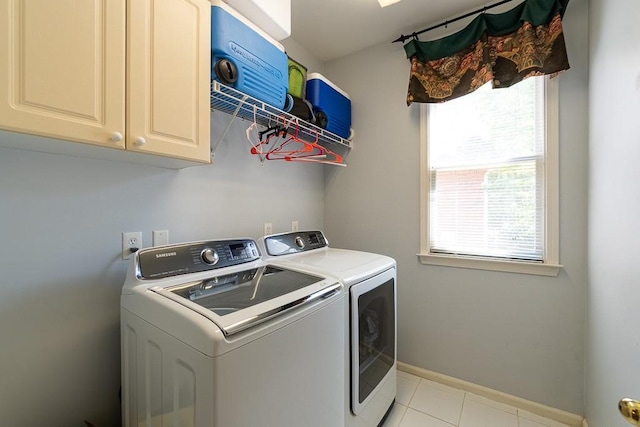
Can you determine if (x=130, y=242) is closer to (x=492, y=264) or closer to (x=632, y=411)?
(x=632, y=411)

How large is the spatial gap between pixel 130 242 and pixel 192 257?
319 millimetres

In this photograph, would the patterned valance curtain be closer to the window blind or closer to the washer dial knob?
the window blind

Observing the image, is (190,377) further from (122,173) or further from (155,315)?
(122,173)

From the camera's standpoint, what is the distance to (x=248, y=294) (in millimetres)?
1053

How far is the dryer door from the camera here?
126cm

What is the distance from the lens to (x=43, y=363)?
1031mm

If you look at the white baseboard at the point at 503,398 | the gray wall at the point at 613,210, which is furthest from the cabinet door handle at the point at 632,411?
the white baseboard at the point at 503,398

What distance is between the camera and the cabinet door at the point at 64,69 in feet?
2.29

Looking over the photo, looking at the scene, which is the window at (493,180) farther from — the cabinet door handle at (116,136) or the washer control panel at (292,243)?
the cabinet door handle at (116,136)

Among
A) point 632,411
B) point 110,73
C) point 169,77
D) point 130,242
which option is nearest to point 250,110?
point 169,77

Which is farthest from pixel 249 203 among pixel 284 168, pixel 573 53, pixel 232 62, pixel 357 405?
pixel 573 53

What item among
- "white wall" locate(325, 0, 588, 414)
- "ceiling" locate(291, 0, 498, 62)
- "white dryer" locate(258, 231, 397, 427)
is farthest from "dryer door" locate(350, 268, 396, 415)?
"ceiling" locate(291, 0, 498, 62)

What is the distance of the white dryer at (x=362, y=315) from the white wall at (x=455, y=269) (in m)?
0.54

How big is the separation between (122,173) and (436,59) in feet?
7.04
